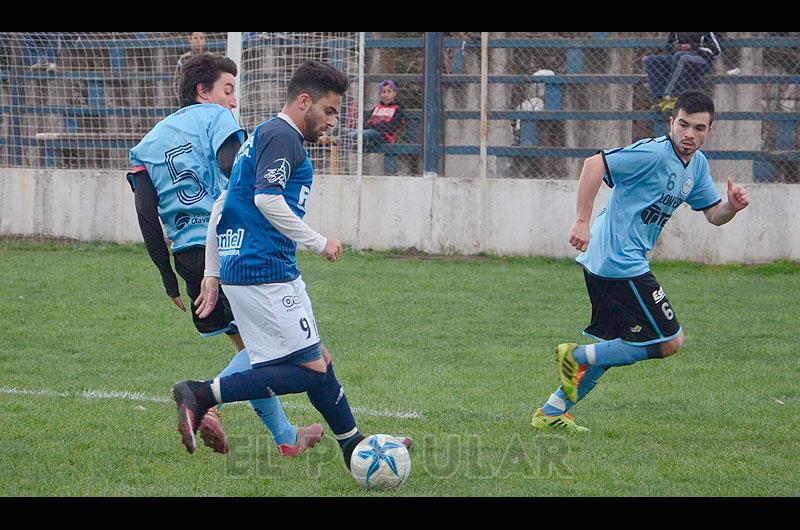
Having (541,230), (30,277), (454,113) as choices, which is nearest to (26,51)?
(30,277)

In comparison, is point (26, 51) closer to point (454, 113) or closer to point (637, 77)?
point (454, 113)

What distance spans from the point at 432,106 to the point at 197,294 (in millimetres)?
8455

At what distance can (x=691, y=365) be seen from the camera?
7.69 meters

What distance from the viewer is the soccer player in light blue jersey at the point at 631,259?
19.1 ft

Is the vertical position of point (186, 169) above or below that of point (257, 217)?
above

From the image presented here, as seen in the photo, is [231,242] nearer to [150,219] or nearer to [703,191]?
[150,219]

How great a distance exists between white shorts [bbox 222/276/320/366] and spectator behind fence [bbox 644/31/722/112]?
9.25 meters

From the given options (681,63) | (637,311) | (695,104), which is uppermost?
(681,63)

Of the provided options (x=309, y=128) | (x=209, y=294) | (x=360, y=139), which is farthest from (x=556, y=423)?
(x=360, y=139)

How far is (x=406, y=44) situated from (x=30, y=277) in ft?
18.7

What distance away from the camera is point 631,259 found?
19.4ft

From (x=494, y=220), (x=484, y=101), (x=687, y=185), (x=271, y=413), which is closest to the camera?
(x=271, y=413)

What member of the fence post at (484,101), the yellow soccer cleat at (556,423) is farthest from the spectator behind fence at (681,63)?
the yellow soccer cleat at (556,423)

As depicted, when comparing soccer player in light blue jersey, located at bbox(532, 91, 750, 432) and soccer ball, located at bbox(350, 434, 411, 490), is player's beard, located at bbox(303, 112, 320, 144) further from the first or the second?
soccer player in light blue jersey, located at bbox(532, 91, 750, 432)
